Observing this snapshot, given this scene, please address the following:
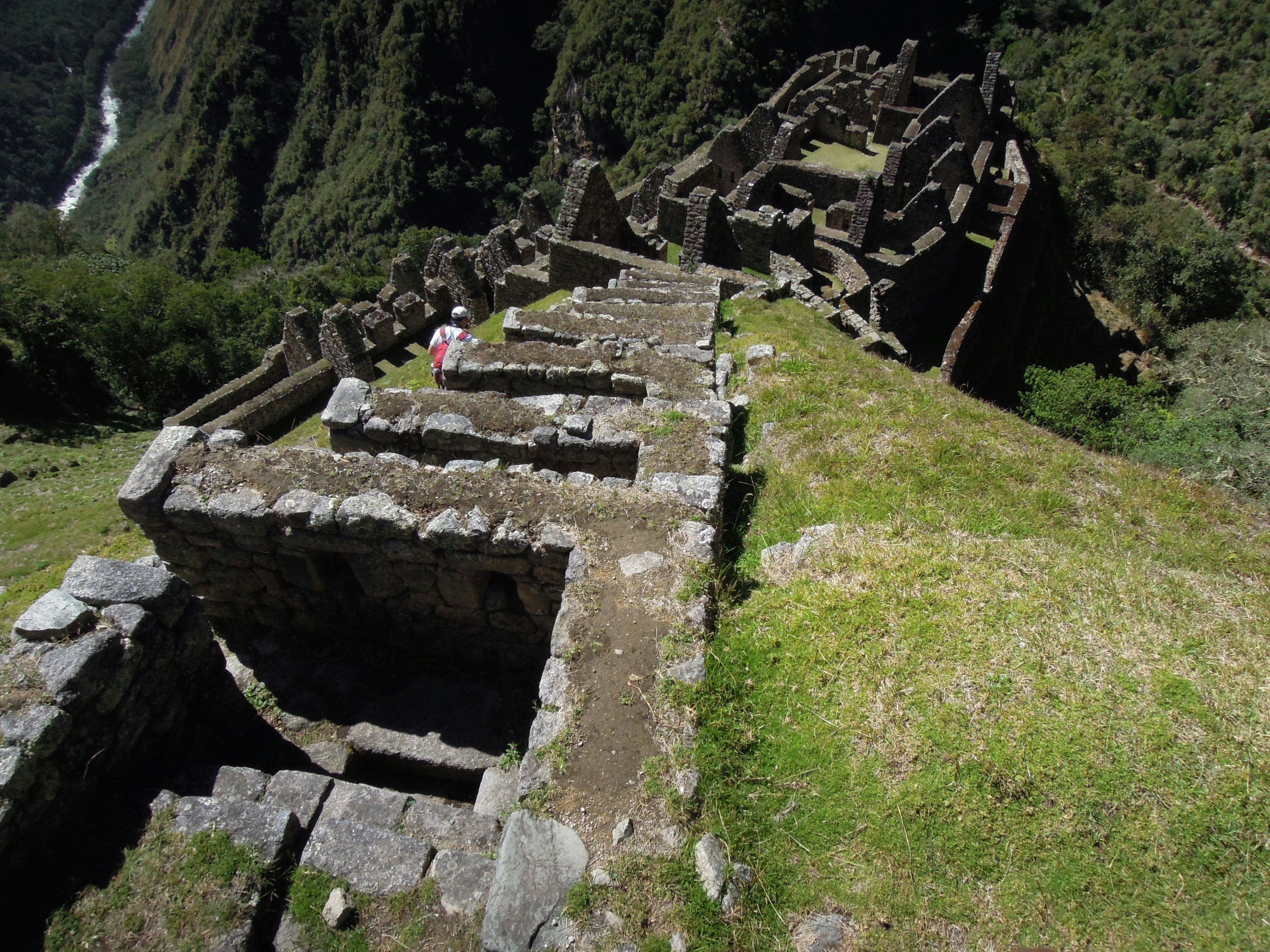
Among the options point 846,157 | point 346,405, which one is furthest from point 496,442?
point 846,157

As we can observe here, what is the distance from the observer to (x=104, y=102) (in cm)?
15175

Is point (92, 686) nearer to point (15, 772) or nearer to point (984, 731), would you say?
point (15, 772)

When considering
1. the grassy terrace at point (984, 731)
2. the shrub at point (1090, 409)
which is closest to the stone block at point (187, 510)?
the grassy terrace at point (984, 731)

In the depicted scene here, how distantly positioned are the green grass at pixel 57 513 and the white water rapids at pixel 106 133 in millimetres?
128109

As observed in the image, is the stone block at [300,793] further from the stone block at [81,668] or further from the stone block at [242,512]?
the stone block at [242,512]

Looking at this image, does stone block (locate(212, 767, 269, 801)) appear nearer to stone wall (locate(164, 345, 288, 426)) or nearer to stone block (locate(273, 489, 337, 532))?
stone block (locate(273, 489, 337, 532))

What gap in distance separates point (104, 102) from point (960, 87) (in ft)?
625

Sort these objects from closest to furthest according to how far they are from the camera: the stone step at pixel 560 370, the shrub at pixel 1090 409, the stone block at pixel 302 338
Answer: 1. the stone step at pixel 560 370
2. the shrub at pixel 1090 409
3. the stone block at pixel 302 338

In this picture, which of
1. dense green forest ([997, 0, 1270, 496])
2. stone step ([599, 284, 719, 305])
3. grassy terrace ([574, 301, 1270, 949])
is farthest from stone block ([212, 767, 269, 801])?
dense green forest ([997, 0, 1270, 496])

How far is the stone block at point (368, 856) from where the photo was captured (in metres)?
4.23

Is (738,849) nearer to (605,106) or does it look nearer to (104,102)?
(605,106)

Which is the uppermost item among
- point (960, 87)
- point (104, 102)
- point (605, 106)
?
point (960, 87)

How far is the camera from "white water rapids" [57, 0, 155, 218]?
128m

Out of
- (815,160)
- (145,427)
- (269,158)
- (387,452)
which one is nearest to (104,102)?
(269,158)
